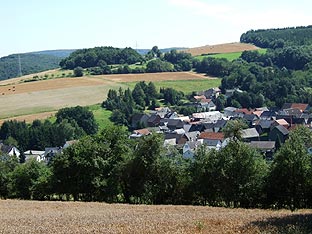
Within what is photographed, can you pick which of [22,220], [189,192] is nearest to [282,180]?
[189,192]

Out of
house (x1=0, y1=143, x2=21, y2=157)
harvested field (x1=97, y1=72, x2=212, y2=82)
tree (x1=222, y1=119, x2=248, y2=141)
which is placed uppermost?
tree (x1=222, y1=119, x2=248, y2=141)

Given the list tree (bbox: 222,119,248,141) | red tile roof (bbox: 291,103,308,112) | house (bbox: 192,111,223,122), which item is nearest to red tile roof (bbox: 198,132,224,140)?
house (bbox: 192,111,223,122)

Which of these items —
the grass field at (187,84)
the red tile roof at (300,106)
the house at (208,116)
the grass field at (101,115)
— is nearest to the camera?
the grass field at (101,115)

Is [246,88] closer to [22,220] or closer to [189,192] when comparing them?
[189,192]

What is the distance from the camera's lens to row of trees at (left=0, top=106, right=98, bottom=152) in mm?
112062

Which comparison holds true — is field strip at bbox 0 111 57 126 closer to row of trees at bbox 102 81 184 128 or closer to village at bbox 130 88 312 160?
row of trees at bbox 102 81 184 128

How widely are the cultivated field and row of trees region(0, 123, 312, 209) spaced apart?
75.9m

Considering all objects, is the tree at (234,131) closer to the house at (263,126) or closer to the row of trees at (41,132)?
the house at (263,126)

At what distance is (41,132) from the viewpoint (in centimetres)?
11175

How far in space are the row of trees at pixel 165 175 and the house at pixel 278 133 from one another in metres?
49.9

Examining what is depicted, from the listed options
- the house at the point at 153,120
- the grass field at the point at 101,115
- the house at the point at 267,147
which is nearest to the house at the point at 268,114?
the house at the point at 153,120

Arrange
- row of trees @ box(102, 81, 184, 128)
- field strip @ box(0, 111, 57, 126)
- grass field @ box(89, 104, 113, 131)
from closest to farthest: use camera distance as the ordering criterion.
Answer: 1. field strip @ box(0, 111, 57, 126)
2. grass field @ box(89, 104, 113, 131)
3. row of trees @ box(102, 81, 184, 128)

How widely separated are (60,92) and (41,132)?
33.6 meters

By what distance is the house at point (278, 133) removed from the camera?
327 ft
